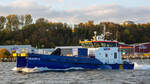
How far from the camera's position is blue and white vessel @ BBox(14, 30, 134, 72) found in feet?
90.5

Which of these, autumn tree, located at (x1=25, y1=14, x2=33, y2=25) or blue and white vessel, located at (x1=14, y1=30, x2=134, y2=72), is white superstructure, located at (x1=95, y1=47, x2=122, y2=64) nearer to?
blue and white vessel, located at (x1=14, y1=30, x2=134, y2=72)

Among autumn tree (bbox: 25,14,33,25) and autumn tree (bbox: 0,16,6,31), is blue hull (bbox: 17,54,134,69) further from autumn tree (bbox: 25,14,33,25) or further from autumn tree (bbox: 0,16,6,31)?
autumn tree (bbox: 25,14,33,25)

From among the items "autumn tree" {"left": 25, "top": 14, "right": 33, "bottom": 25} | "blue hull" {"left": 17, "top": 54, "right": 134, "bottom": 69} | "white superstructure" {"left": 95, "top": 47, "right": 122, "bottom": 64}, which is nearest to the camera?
"blue hull" {"left": 17, "top": 54, "right": 134, "bottom": 69}

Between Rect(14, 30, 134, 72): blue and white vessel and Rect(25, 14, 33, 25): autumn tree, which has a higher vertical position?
Rect(25, 14, 33, 25): autumn tree

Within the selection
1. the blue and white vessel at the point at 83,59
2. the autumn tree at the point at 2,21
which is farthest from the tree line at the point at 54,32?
the blue and white vessel at the point at 83,59

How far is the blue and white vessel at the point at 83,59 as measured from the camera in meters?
27.6

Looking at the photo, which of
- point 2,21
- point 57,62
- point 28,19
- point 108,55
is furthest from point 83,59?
point 28,19

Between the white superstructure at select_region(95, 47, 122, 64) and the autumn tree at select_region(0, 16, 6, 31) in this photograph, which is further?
the autumn tree at select_region(0, 16, 6, 31)

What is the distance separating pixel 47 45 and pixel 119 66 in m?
58.9

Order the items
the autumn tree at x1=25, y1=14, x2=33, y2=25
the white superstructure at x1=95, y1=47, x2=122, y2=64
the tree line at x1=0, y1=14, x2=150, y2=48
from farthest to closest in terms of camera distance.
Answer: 1. the autumn tree at x1=25, y1=14, x2=33, y2=25
2. the tree line at x1=0, y1=14, x2=150, y2=48
3. the white superstructure at x1=95, y1=47, x2=122, y2=64

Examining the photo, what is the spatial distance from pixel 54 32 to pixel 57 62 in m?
83.9

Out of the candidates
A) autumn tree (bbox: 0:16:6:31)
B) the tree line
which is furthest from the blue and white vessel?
autumn tree (bbox: 0:16:6:31)

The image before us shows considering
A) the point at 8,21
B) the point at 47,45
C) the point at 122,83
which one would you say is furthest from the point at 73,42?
the point at 122,83

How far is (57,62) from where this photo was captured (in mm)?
28094
